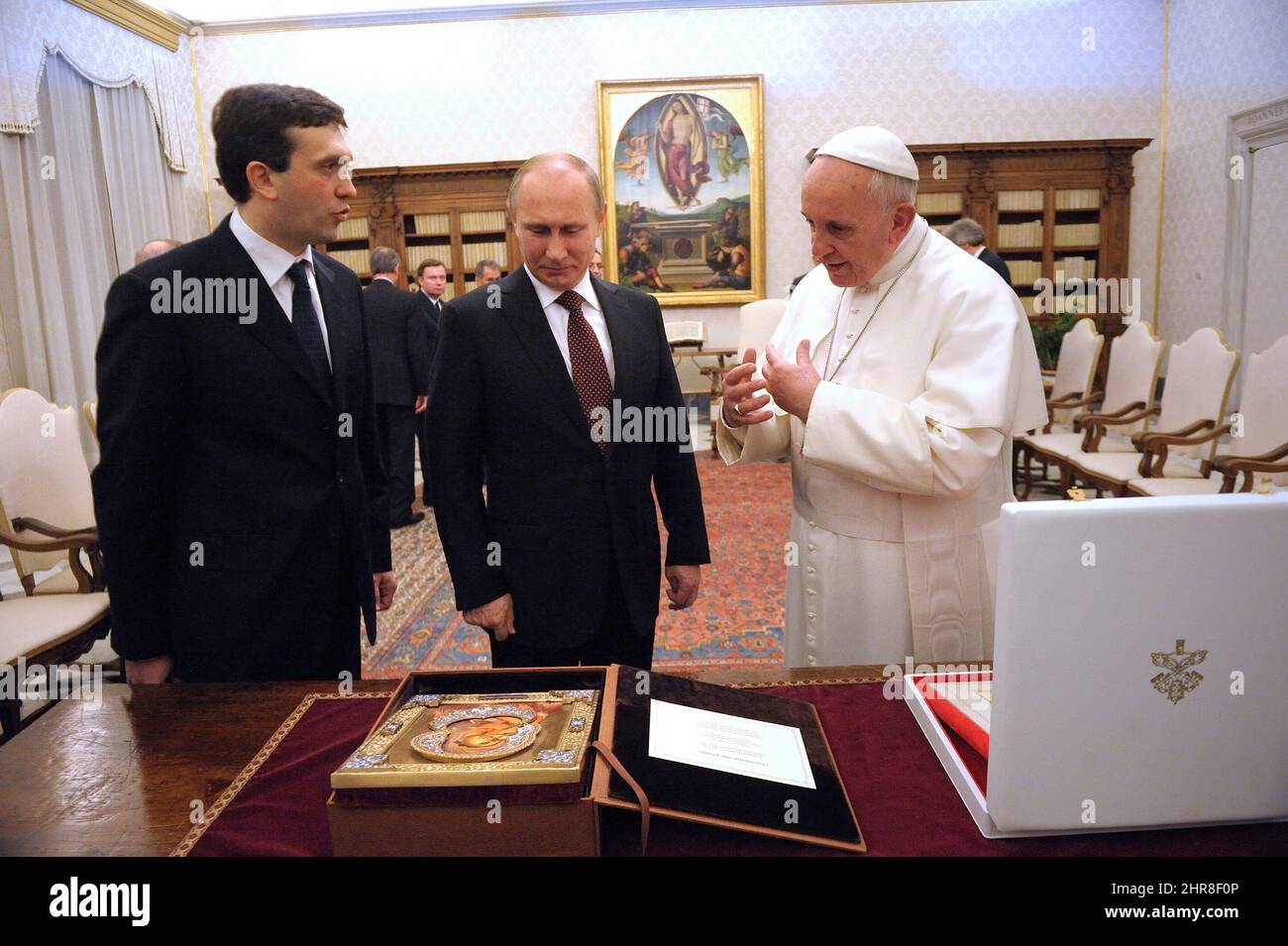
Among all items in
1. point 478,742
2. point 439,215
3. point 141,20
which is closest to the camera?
point 478,742

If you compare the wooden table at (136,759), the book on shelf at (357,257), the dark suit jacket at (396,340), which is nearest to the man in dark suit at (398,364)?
the dark suit jacket at (396,340)

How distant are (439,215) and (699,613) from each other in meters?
7.69

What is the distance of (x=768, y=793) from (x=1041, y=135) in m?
11.4

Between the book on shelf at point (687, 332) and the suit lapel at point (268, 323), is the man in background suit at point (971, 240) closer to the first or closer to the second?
the book on shelf at point (687, 332)

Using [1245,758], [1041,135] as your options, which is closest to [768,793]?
[1245,758]

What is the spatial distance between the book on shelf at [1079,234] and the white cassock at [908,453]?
32.5ft

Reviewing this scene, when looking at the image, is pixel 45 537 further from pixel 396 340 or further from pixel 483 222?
pixel 483 222

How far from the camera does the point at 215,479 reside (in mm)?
1902

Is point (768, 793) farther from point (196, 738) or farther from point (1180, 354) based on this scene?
point (1180, 354)

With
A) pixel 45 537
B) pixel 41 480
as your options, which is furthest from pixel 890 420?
pixel 41 480

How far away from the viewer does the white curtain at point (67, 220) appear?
7773 millimetres

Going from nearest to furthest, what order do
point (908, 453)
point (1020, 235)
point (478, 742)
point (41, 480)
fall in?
point (478, 742) < point (908, 453) < point (41, 480) < point (1020, 235)

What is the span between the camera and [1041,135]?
10.7 m

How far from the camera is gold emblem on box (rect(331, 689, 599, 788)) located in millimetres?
1068
